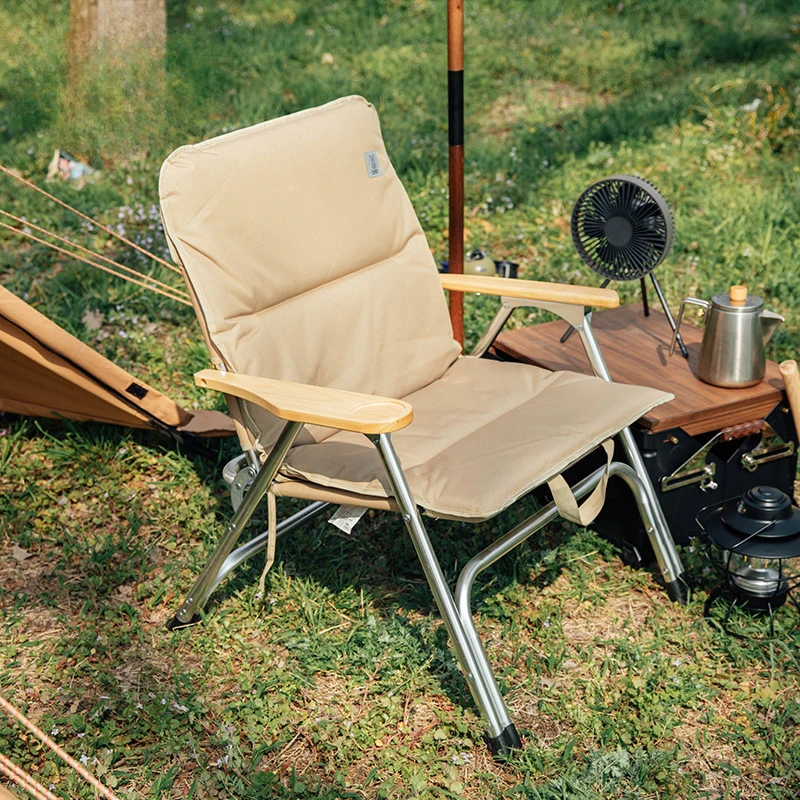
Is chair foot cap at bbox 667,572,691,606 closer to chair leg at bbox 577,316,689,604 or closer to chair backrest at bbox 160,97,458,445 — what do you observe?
chair leg at bbox 577,316,689,604

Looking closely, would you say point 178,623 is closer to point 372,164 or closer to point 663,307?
point 372,164

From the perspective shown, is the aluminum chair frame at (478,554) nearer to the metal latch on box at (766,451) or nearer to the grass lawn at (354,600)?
the grass lawn at (354,600)

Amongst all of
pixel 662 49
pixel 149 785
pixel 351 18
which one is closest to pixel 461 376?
pixel 149 785

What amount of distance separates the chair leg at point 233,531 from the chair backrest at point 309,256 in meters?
0.19

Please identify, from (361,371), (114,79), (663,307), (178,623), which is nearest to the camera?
(178,623)

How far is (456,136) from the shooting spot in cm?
303

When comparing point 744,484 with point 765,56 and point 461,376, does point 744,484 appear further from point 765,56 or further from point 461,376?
point 765,56

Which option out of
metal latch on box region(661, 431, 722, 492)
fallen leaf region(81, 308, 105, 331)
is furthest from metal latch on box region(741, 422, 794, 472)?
fallen leaf region(81, 308, 105, 331)

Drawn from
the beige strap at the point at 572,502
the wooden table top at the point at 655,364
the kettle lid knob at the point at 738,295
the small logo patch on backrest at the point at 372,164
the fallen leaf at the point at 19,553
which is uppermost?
the small logo patch on backrest at the point at 372,164

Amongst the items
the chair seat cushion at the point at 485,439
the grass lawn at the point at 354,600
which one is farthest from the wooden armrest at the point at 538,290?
the grass lawn at the point at 354,600

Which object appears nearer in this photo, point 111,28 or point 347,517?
point 347,517

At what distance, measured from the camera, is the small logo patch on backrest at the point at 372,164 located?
2.70 metres

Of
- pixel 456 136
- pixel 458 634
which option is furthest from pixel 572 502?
pixel 456 136

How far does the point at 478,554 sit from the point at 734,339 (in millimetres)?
941
